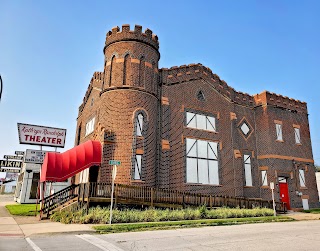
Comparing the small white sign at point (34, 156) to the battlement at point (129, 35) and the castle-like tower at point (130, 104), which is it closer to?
the castle-like tower at point (130, 104)

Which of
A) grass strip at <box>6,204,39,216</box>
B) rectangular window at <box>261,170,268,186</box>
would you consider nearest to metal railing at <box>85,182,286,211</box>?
rectangular window at <box>261,170,268,186</box>

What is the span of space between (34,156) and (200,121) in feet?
55.0

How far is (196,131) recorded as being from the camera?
78.0ft

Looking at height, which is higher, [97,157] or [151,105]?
[151,105]

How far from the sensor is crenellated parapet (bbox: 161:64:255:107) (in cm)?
2387

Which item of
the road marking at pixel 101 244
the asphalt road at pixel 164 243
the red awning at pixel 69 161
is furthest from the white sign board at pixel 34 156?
the road marking at pixel 101 244

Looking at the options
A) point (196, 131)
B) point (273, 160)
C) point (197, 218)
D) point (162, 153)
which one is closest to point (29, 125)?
point (162, 153)

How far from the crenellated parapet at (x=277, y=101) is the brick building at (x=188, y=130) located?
11 centimetres

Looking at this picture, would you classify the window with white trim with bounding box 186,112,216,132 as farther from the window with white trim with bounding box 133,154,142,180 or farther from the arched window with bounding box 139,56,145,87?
the window with white trim with bounding box 133,154,142,180

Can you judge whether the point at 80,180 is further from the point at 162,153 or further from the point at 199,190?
the point at 199,190

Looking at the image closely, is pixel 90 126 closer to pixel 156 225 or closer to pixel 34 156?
pixel 34 156

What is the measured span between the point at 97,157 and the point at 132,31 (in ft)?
36.2

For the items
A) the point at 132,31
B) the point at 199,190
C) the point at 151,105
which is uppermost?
the point at 132,31

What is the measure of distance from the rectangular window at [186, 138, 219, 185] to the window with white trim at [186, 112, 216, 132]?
1323 mm
